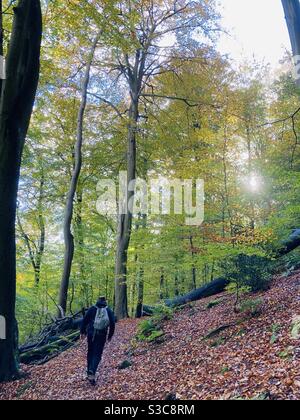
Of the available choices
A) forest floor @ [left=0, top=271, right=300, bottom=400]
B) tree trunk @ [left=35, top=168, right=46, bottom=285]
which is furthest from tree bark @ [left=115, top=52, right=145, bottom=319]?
tree trunk @ [left=35, top=168, right=46, bottom=285]

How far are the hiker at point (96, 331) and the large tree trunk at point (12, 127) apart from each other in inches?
66.4

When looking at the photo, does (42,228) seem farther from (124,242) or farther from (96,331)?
(96,331)

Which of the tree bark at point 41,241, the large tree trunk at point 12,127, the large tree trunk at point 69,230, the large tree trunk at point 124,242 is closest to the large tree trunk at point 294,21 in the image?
the large tree trunk at point 12,127

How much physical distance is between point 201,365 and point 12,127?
19.6ft

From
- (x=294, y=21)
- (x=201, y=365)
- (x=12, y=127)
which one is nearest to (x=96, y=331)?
(x=201, y=365)

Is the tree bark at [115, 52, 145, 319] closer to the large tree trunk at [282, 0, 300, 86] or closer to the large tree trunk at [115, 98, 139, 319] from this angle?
the large tree trunk at [115, 98, 139, 319]

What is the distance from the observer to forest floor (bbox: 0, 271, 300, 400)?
454cm

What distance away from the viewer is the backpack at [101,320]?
22.3 feet

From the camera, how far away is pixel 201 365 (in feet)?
19.3

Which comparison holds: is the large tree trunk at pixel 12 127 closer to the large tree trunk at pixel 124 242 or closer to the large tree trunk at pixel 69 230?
the large tree trunk at pixel 69 230

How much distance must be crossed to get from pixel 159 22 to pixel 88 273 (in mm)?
12875

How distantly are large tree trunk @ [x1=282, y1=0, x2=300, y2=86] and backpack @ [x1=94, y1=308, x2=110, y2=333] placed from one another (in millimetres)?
5756

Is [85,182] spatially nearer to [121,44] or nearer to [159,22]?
[159,22]
